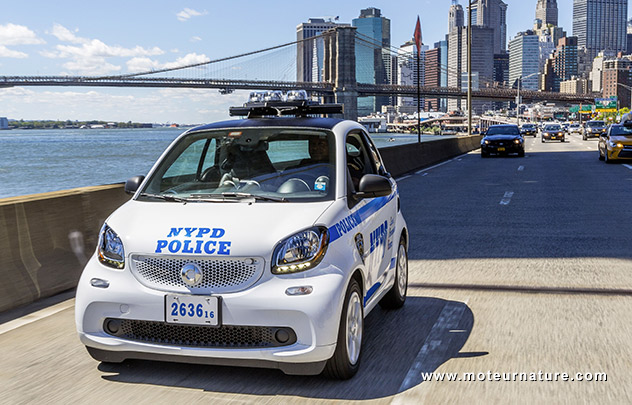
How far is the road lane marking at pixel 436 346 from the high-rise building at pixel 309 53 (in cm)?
8043

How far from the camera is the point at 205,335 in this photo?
4.13 metres

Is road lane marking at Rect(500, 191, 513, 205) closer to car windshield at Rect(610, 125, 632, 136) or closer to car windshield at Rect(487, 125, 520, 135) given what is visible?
car windshield at Rect(610, 125, 632, 136)

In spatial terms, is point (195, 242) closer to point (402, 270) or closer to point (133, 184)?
point (133, 184)

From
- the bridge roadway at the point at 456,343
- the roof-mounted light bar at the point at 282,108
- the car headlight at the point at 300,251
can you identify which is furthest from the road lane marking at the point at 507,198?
the car headlight at the point at 300,251

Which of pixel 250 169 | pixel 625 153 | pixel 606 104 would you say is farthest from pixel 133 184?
pixel 606 104

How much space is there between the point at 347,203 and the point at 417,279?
2.85m

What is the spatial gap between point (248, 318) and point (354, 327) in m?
0.75

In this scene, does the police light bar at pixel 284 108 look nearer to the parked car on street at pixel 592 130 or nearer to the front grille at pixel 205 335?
the front grille at pixel 205 335

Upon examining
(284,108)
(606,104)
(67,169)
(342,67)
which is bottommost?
(67,169)

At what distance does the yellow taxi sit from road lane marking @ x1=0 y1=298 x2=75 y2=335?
23315 mm

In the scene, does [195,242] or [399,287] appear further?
[399,287]

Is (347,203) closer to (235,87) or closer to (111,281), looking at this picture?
(111,281)

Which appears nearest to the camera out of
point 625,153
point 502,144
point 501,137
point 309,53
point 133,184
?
point 133,184

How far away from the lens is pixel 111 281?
14.0 ft
